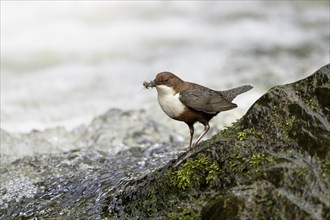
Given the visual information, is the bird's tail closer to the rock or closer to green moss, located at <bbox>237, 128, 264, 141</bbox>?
the rock

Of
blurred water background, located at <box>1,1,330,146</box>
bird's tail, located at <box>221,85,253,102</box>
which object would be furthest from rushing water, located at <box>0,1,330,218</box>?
bird's tail, located at <box>221,85,253,102</box>

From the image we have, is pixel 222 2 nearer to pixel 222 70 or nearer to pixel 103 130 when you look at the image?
pixel 222 70

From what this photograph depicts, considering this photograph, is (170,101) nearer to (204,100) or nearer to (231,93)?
(204,100)

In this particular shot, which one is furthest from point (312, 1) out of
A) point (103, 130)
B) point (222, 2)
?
point (103, 130)

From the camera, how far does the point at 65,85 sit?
9.04m

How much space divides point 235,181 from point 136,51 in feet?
23.6

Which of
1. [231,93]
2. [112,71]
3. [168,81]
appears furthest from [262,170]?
[112,71]

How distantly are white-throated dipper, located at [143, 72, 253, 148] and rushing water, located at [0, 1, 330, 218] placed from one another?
0.69m

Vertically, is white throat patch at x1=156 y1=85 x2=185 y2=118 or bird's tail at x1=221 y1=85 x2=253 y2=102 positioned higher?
bird's tail at x1=221 y1=85 x2=253 y2=102

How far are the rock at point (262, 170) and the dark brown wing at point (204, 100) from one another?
65 cm

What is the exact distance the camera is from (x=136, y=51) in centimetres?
1011

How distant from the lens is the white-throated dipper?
4.10 meters

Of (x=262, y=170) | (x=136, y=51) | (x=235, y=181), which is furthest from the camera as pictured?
(x=136, y=51)

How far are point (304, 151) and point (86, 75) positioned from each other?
6800 mm
